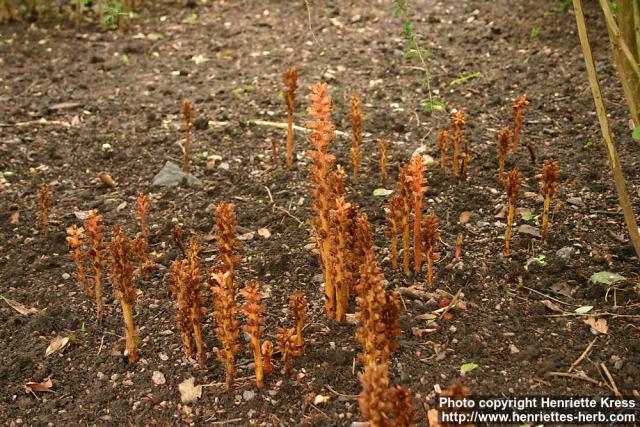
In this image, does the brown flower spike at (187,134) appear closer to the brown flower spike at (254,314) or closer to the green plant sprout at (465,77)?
the brown flower spike at (254,314)

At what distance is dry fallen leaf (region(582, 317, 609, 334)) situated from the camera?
2760 mm

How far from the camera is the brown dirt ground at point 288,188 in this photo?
2654 millimetres

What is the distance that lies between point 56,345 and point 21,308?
0.32 metres

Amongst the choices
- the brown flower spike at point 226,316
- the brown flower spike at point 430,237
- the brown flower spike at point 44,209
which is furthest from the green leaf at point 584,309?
the brown flower spike at point 44,209

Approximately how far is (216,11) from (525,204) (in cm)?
376

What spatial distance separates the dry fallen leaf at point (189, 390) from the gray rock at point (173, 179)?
4.97ft

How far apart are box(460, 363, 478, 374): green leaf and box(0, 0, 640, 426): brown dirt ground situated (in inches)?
1.3

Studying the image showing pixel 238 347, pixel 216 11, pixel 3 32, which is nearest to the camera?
pixel 238 347

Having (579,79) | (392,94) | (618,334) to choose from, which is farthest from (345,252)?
(579,79)

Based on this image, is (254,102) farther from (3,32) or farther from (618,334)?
(618,334)

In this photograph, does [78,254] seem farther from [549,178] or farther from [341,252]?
[549,178]

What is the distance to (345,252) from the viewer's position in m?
2.78

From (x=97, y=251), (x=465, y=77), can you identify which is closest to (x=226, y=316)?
(x=97, y=251)

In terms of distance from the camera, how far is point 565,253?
3182mm
